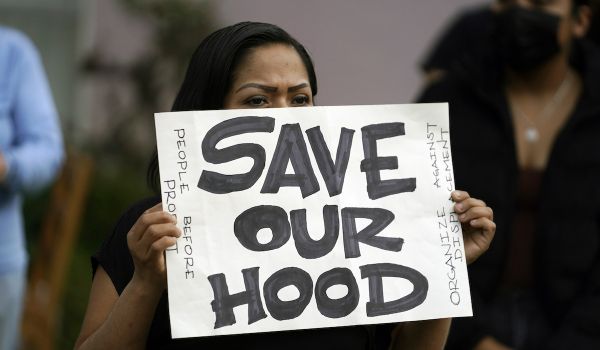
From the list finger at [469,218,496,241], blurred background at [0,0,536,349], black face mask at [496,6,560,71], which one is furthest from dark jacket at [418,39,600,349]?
blurred background at [0,0,536,349]

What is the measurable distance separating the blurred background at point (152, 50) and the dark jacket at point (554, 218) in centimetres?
334

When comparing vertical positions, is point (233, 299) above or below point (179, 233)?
below

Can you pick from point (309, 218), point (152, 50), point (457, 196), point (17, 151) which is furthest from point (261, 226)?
point (152, 50)

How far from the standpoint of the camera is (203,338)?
2873mm

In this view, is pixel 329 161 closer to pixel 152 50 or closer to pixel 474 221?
pixel 474 221

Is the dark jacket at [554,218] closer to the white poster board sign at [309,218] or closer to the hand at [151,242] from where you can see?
the white poster board sign at [309,218]

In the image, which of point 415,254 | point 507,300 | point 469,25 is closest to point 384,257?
point 415,254

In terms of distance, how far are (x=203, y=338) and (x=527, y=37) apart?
81.9 inches

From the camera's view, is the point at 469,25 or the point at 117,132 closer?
the point at 469,25

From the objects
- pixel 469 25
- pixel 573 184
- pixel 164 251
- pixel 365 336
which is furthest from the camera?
pixel 469 25

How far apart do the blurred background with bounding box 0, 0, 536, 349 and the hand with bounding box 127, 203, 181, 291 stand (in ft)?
15.9

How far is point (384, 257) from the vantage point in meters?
2.92

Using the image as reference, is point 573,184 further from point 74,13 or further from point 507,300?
point 74,13

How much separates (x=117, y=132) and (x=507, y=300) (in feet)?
14.4
